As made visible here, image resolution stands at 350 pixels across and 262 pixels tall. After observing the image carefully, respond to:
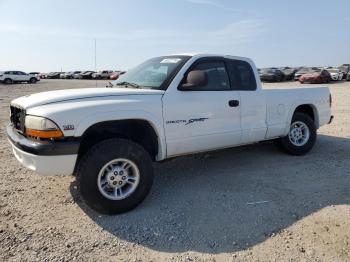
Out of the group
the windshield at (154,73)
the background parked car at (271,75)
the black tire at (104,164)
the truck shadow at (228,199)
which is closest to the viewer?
the truck shadow at (228,199)

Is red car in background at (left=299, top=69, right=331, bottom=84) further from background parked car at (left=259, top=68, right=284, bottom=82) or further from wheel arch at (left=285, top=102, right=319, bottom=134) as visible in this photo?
wheel arch at (left=285, top=102, right=319, bottom=134)

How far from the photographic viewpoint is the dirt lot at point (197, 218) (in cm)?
334

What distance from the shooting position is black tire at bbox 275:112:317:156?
634 cm

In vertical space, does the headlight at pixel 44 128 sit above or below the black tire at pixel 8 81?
below

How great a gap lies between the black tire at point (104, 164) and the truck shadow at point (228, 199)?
133 millimetres

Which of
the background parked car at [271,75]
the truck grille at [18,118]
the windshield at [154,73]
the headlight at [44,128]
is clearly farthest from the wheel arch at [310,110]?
the background parked car at [271,75]

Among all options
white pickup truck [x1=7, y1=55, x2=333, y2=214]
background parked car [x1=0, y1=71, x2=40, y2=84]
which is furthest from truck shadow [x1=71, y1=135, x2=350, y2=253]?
background parked car [x1=0, y1=71, x2=40, y2=84]

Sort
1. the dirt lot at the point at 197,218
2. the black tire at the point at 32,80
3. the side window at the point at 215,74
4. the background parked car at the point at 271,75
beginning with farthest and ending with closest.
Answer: the black tire at the point at 32,80, the background parked car at the point at 271,75, the side window at the point at 215,74, the dirt lot at the point at 197,218

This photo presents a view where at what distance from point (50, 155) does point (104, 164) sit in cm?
58

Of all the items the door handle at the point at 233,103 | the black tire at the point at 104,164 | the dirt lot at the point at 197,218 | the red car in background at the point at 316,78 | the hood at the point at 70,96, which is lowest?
the dirt lot at the point at 197,218

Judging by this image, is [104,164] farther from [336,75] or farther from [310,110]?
[336,75]

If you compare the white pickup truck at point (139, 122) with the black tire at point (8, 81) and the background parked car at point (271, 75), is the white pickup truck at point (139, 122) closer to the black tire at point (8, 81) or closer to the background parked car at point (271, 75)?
the background parked car at point (271, 75)

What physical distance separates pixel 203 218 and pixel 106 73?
199 feet

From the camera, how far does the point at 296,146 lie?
251 inches
